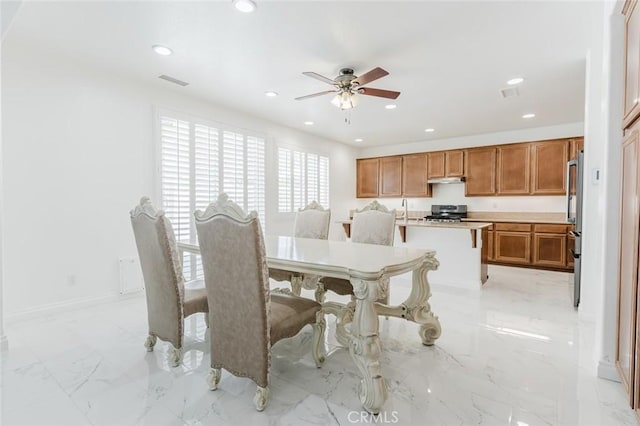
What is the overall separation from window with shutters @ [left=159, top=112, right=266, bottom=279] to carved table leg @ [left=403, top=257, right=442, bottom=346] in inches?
98.8

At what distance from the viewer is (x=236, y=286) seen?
A: 1701 millimetres

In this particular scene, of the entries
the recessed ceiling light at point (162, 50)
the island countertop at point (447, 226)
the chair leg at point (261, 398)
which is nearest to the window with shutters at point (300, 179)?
the island countertop at point (447, 226)

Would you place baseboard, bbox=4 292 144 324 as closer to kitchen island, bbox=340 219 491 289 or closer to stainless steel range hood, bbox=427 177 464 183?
kitchen island, bbox=340 219 491 289

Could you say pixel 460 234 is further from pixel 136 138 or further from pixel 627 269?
pixel 136 138

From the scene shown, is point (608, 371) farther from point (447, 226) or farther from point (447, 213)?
point (447, 213)

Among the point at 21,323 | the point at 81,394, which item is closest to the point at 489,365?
the point at 81,394

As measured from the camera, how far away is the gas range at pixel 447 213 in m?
6.43

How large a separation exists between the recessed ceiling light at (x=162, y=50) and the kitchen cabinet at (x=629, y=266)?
3.42 meters

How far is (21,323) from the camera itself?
2.90 meters

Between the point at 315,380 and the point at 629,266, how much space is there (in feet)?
6.23

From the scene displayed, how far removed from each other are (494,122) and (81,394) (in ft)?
20.0

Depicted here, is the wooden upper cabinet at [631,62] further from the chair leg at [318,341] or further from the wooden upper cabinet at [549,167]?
the wooden upper cabinet at [549,167]

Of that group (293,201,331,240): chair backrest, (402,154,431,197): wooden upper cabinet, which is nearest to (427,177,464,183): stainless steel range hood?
(402,154,431,197): wooden upper cabinet

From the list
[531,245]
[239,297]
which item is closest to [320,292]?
[239,297]
